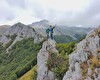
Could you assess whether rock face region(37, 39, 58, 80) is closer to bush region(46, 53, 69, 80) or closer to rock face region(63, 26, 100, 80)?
bush region(46, 53, 69, 80)

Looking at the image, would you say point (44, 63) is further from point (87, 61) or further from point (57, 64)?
point (87, 61)

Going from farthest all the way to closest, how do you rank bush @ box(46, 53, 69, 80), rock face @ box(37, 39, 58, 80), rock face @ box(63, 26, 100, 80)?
1. rock face @ box(37, 39, 58, 80)
2. bush @ box(46, 53, 69, 80)
3. rock face @ box(63, 26, 100, 80)

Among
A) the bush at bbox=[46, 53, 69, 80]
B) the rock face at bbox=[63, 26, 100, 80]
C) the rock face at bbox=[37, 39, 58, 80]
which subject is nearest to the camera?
the rock face at bbox=[63, 26, 100, 80]

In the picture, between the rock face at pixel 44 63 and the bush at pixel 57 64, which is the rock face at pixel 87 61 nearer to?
the bush at pixel 57 64

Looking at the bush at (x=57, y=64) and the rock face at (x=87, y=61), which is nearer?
the rock face at (x=87, y=61)

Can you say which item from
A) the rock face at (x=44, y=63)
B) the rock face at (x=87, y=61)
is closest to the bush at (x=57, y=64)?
the rock face at (x=44, y=63)

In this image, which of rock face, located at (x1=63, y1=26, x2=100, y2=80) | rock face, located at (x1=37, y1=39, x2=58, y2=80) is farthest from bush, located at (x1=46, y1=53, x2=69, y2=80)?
rock face, located at (x1=63, y1=26, x2=100, y2=80)

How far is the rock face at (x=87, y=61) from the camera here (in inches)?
1857

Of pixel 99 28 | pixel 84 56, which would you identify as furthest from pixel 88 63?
pixel 99 28

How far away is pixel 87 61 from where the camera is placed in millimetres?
50250

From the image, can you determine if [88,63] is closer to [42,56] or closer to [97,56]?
[97,56]

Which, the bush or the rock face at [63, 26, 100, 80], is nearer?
the rock face at [63, 26, 100, 80]

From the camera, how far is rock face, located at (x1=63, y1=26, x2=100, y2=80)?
155 feet

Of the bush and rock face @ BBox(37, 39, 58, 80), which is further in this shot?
rock face @ BBox(37, 39, 58, 80)
